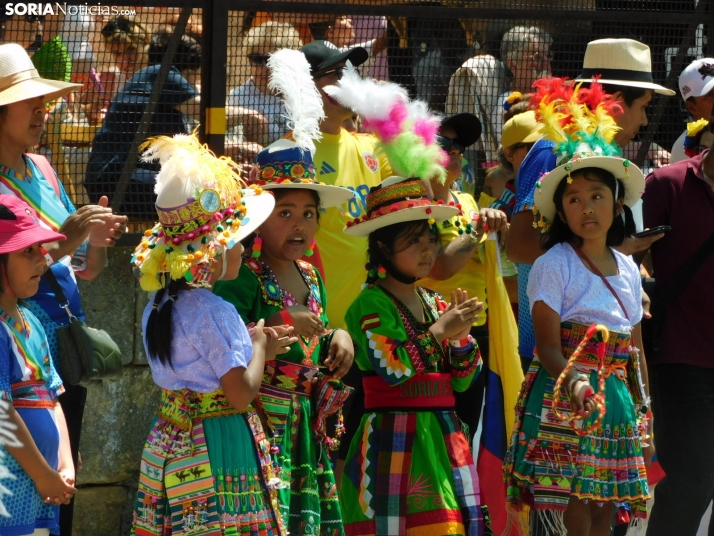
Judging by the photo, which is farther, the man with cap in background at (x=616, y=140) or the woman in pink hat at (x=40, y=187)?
the man with cap in background at (x=616, y=140)

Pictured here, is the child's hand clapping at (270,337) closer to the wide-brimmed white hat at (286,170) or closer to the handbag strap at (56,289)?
the wide-brimmed white hat at (286,170)

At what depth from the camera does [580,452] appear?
170 inches

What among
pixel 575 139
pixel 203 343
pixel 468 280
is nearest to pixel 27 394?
pixel 203 343

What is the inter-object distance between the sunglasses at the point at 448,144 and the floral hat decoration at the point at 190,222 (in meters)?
1.76

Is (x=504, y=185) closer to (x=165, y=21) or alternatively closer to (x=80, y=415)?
(x=165, y=21)

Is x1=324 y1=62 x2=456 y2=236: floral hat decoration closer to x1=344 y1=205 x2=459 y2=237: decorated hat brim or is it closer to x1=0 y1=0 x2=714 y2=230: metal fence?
x1=344 y1=205 x2=459 y2=237: decorated hat brim

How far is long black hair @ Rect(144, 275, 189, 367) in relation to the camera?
149 inches

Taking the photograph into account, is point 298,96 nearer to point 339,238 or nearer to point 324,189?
point 324,189

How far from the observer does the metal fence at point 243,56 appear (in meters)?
5.55

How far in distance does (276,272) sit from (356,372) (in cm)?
113

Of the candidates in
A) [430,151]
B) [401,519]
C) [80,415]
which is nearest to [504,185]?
[430,151]

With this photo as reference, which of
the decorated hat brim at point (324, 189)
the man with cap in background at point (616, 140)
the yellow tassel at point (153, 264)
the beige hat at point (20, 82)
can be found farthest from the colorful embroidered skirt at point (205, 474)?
the man with cap in background at point (616, 140)

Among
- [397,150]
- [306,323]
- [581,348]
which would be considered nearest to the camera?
[306,323]

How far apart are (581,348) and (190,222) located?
4.99 ft
